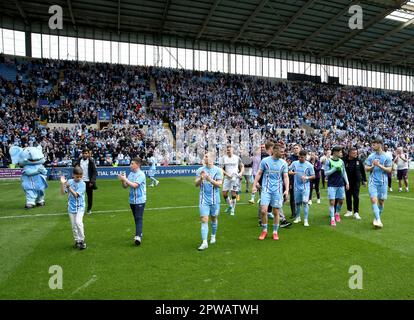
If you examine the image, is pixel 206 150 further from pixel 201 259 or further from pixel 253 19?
pixel 201 259

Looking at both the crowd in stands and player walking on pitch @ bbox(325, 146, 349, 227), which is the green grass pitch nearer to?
player walking on pitch @ bbox(325, 146, 349, 227)

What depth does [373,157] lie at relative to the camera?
8.52 metres

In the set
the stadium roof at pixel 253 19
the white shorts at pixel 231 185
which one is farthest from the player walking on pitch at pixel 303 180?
the stadium roof at pixel 253 19

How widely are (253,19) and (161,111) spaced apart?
1432 centimetres

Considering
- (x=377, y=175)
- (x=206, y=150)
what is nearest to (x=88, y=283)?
(x=377, y=175)

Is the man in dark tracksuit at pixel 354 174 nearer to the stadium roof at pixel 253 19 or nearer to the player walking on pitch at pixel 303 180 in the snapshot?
the player walking on pitch at pixel 303 180

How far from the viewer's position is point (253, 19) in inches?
1374

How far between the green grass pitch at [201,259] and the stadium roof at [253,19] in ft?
90.0

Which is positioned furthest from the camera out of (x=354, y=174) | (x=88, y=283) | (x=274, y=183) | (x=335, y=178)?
(x=354, y=174)

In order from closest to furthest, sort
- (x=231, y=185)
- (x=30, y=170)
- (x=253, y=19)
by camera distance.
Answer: (x=231, y=185), (x=30, y=170), (x=253, y=19)

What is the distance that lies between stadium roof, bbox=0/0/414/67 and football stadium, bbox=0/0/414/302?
24cm

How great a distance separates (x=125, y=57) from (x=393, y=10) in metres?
30.0

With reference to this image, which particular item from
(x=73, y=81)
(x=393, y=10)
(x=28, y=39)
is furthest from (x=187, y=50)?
(x=393, y=10)

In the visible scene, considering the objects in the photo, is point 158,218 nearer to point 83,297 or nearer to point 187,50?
point 83,297
